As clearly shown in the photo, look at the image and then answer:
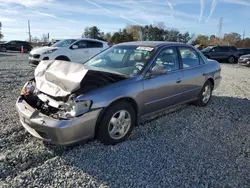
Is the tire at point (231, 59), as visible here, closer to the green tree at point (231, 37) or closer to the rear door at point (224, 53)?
the rear door at point (224, 53)

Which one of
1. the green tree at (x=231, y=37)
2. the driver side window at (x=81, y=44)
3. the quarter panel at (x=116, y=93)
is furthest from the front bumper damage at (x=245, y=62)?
the green tree at (x=231, y=37)

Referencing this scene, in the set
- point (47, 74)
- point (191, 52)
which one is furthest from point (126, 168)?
point (191, 52)

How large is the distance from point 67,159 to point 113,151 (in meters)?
0.65

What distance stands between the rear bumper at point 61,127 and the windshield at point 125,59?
3.84 feet

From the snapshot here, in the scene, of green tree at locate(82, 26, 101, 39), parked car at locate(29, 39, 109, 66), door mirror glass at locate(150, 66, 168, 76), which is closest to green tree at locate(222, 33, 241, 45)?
green tree at locate(82, 26, 101, 39)

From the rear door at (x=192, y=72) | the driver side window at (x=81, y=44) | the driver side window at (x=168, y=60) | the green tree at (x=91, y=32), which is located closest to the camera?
the driver side window at (x=168, y=60)

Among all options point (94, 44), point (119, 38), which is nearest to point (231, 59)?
point (94, 44)

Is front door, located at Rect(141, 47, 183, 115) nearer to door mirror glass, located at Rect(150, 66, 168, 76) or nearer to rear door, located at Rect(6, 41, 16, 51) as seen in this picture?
door mirror glass, located at Rect(150, 66, 168, 76)

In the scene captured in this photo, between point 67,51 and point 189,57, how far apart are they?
6.93 m

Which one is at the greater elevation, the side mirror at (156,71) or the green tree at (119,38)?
the green tree at (119,38)

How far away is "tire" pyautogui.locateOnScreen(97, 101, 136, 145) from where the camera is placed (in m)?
3.40

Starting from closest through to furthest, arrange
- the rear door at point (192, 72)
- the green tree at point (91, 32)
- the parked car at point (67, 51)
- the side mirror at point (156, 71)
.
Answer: the side mirror at point (156, 71) → the rear door at point (192, 72) → the parked car at point (67, 51) → the green tree at point (91, 32)

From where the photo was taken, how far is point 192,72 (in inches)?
201

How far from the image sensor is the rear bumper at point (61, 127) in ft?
9.83
